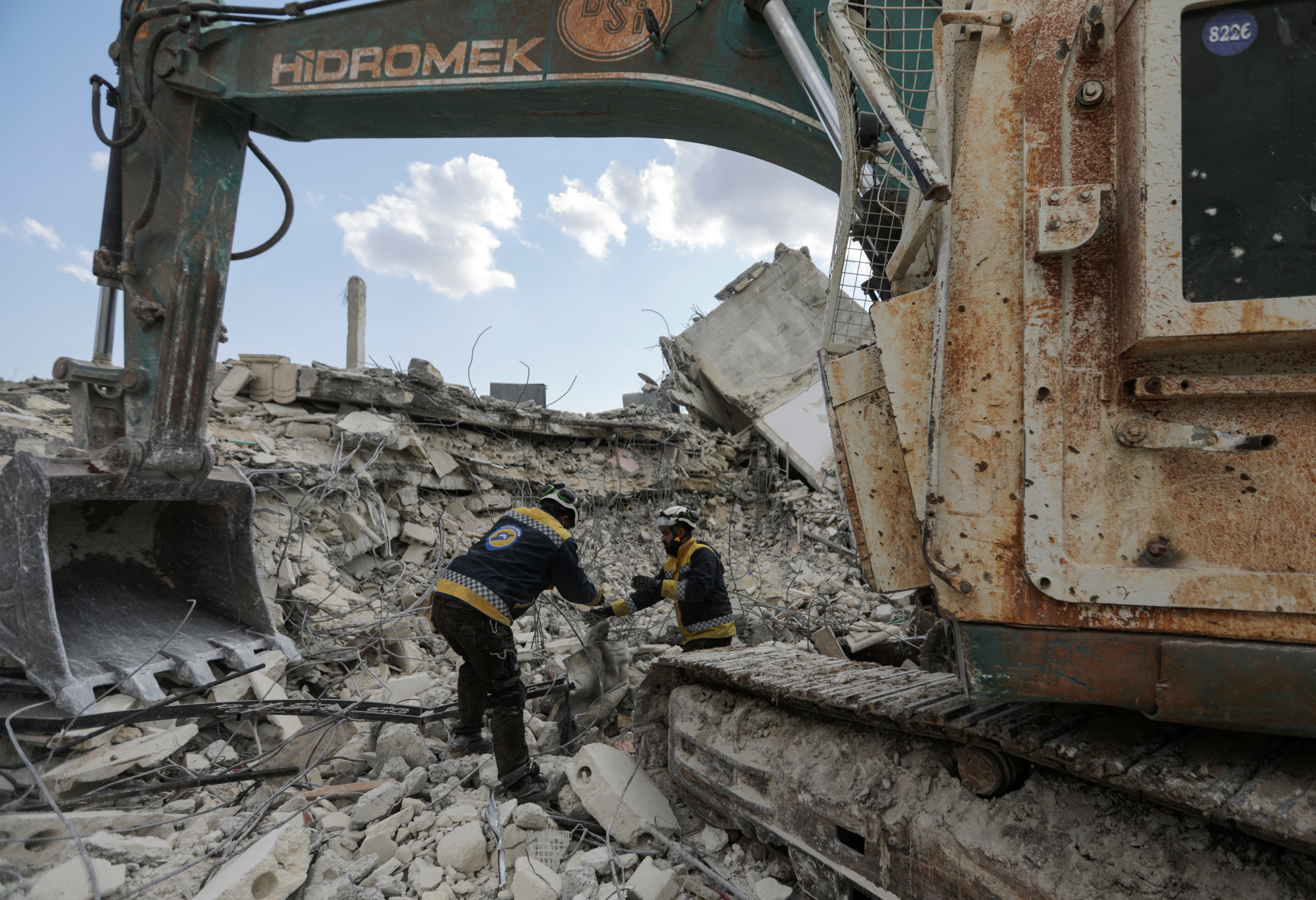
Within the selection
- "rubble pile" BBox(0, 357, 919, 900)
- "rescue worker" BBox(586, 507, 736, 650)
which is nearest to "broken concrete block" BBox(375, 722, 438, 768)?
"rubble pile" BBox(0, 357, 919, 900)

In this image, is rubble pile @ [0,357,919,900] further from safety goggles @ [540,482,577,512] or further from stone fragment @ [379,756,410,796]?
safety goggles @ [540,482,577,512]

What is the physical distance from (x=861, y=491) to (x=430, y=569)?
5349 millimetres

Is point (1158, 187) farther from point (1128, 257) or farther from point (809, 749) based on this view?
point (809, 749)

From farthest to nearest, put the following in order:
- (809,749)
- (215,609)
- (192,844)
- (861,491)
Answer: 1. (215,609)
2. (192,844)
3. (809,749)
4. (861,491)

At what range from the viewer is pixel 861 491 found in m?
2.06

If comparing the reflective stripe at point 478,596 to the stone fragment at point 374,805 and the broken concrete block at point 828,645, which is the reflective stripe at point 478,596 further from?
the broken concrete block at point 828,645

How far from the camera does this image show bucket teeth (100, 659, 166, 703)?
11.3 ft

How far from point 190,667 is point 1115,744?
3936 mm

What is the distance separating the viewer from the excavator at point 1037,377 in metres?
1.51

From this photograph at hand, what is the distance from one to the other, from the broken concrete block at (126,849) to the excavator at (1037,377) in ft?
2.34

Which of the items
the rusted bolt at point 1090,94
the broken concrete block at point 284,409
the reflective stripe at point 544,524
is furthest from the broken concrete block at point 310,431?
the rusted bolt at point 1090,94

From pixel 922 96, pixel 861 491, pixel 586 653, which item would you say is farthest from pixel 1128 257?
pixel 586 653

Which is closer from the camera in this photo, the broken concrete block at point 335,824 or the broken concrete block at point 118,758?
the broken concrete block at point 335,824

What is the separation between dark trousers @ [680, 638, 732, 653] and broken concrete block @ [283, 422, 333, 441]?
13.0 ft
